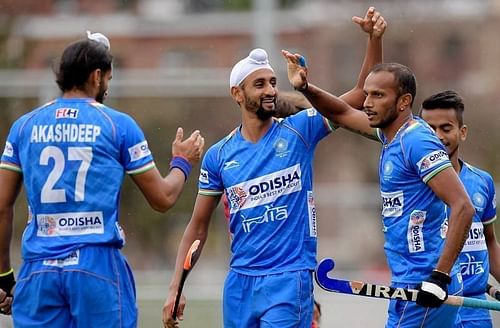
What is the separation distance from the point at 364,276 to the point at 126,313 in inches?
621

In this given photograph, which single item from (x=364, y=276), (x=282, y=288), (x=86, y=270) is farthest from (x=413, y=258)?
(x=364, y=276)

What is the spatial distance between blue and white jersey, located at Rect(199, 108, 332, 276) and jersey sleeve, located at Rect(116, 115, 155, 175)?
2.69ft

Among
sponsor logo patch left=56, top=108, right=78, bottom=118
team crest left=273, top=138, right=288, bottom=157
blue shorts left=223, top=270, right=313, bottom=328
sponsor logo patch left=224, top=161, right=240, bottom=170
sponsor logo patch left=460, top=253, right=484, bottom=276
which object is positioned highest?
sponsor logo patch left=56, top=108, right=78, bottom=118

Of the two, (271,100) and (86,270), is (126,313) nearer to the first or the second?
(86,270)

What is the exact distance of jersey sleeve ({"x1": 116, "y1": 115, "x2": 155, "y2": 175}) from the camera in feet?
19.4

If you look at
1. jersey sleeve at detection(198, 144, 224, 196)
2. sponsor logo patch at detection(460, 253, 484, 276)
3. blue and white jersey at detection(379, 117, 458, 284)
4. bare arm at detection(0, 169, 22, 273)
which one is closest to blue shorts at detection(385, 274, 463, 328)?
blue and white jersey at detection(379, 117, 458, 284)

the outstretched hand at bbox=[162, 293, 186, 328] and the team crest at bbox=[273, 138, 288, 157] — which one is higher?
the team crest at bbox=[273, 138, 288, 157]

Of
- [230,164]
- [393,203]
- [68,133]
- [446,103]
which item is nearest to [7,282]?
[68,133]

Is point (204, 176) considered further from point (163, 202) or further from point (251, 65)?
point (163, 202)

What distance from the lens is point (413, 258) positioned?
6.20m

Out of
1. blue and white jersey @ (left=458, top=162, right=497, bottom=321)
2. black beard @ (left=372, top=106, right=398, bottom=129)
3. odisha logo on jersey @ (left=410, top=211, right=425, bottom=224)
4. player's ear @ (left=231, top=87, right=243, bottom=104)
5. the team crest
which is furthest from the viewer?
blue and white jersey @ (left=458, top=162, right=497, bottom=321)

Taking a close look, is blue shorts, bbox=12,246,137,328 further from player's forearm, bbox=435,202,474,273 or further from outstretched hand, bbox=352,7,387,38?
outstretched hand, bbox=352,7,387,38

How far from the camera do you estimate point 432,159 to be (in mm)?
5984

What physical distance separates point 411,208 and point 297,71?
97 cm
